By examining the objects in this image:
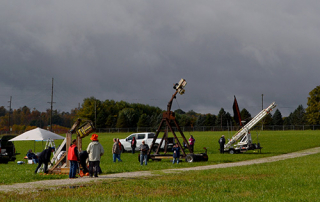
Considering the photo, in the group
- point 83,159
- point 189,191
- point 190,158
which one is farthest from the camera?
point 190,158

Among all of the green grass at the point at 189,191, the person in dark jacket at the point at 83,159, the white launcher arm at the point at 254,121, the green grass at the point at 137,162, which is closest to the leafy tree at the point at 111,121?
the green grass at the point at 137,162

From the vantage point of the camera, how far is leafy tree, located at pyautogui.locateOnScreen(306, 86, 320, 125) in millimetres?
98062

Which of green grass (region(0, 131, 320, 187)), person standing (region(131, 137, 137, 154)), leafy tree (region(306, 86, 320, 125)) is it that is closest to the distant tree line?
leafy tree (region(306, 86, 320, 125))

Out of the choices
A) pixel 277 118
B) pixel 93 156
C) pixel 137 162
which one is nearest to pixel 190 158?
pixel 137 162

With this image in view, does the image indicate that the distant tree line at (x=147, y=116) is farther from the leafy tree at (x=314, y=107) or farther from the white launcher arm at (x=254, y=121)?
the white launcher arm at (x=254, y=121)

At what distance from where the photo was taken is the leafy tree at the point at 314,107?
322 ft

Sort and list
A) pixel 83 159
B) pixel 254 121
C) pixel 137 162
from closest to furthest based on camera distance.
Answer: pixel 83 159, pixel 137 162, pixel 254 121

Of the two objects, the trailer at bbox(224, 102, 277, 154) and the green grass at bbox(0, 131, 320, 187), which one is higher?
the trailer at bbox(224, 102, 277, 154)

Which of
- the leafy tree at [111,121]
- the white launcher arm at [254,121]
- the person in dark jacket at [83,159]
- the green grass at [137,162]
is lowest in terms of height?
the green grass at [137,162]

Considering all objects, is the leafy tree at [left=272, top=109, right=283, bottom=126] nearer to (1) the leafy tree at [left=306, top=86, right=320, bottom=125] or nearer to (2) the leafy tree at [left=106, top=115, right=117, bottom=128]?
(1) the leafy tree at [left=306, top=86, right=320, bottom=125]

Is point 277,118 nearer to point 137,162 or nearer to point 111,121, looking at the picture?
point 111,121

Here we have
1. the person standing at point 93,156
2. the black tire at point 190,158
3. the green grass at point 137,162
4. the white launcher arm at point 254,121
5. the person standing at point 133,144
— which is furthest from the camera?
the person standing at point 133,144

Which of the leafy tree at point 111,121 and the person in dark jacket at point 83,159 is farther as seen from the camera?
the leafy tree at point 111,121

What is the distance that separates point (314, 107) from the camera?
99.4m
